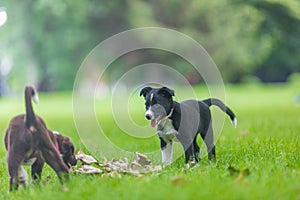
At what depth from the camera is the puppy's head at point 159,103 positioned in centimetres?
423

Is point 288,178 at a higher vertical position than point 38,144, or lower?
lower

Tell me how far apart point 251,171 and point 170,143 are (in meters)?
1.13

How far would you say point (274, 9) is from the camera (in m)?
8.97

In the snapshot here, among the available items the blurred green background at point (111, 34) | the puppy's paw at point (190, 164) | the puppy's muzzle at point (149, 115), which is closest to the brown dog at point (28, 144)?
the puppy's muzzle at point (149, 115)

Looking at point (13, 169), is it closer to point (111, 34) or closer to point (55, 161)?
point (55, 161)

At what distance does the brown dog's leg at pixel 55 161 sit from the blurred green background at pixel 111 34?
11.4 meters

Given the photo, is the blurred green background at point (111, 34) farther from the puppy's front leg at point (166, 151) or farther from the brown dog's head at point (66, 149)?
the brown dog's head at point (66, 149)

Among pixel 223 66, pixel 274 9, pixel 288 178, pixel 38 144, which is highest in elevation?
pixel 223 66

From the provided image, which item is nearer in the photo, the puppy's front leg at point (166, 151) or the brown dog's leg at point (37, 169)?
the brown dog's leg at point (37, 169)

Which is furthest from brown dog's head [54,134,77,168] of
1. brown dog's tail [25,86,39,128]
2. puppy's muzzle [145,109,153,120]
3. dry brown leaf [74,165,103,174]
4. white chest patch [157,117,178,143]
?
white chest patch [157,117,178,143]

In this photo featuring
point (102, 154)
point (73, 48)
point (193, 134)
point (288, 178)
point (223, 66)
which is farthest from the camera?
point (223, 66)

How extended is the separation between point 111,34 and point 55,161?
25162 mm

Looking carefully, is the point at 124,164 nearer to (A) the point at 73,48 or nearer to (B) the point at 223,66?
(A) the point at 73,48

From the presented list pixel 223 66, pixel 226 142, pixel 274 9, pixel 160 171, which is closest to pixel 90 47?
pixel 223 66
